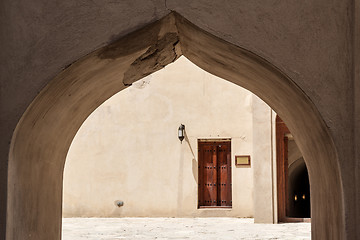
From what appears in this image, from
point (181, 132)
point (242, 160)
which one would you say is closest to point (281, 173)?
point (242, 160)

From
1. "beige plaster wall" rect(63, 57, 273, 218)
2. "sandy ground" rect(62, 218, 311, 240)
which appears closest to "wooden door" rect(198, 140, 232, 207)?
"beige plaster wall" rect(63, 57, 273, 218)

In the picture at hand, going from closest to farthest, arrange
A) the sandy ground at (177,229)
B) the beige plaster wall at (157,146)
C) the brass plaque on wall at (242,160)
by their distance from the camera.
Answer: the sandy ground at (177,229) → the brass plaque on wall at (242,160) → the beige plaster wall at (157,146)

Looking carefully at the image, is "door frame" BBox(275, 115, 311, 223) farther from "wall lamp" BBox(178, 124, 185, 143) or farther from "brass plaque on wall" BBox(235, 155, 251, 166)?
"wall lamp" BBox(178, 124, 185, 143)

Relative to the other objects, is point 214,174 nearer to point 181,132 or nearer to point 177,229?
point 181,132

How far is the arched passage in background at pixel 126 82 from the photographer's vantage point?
11.3 ft

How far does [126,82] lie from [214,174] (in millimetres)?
8567

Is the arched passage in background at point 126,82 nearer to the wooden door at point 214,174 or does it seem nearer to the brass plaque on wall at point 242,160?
the brass plaque on wall at point 242,160

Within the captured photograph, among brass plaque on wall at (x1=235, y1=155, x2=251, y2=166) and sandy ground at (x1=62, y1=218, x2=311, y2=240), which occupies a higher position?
brass plaque on wall at (x1=235, y1=155, x2=251, y2=166)

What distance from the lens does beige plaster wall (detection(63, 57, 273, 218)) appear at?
42.0 feet

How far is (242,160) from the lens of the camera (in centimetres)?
1272

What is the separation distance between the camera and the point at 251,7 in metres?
3.38

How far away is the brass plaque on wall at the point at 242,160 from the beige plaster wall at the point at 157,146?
0.11 metres

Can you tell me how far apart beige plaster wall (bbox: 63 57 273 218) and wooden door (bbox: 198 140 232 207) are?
0.25 metres

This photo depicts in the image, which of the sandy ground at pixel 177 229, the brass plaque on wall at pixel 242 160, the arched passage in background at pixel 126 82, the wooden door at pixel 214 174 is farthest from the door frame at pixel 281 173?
the arched passage in background at pixel 126 82
